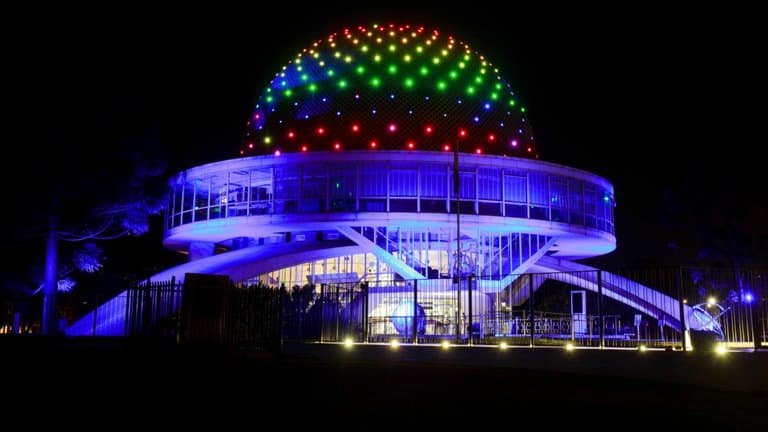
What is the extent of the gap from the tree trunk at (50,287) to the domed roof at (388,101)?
50.7ft

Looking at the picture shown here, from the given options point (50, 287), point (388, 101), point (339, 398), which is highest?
point (388, 101)

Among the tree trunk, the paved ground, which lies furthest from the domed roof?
the paved ground

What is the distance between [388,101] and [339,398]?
117ft

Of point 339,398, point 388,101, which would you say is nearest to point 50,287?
point 388,101

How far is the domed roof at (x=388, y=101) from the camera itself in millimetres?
44375

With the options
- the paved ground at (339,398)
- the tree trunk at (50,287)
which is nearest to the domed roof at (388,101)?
the tree trunk at (50,287)

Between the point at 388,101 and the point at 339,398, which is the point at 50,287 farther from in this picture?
the point at 339,398

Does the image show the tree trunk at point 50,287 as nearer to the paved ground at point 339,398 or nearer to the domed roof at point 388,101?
the domed roof at point 388,101

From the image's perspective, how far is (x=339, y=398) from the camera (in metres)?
10.7

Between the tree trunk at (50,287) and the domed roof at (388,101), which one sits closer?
the tree trunk at (50,287)

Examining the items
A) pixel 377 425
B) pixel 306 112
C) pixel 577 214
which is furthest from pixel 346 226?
pixel 377 425

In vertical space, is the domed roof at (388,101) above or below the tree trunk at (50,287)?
above

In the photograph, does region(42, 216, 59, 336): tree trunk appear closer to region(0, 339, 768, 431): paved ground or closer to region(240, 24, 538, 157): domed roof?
region(240, 24, 538, 157): domed roof

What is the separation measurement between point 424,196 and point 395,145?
→ 4.78 metres
